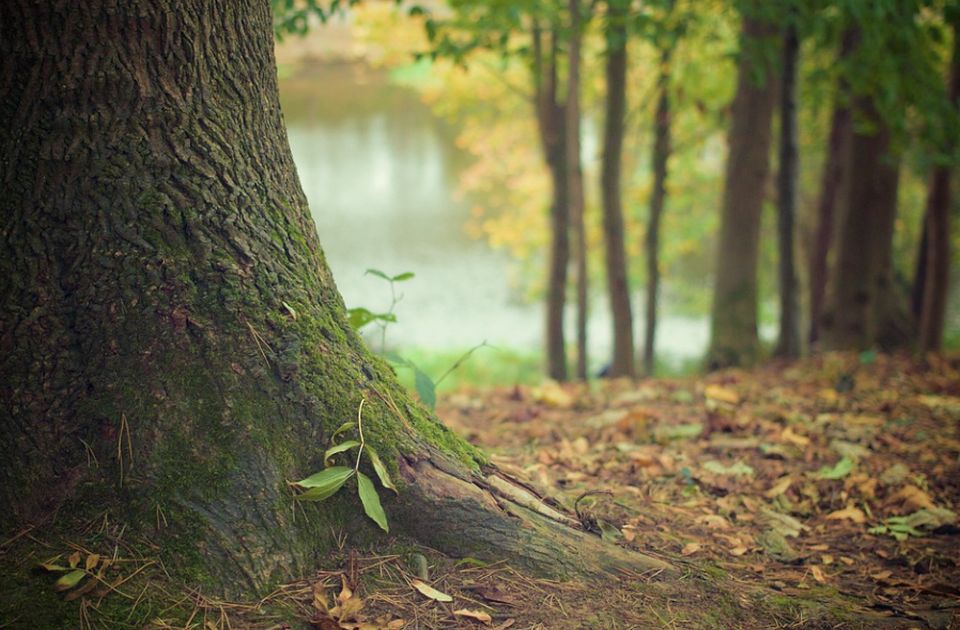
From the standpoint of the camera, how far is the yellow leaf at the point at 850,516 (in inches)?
119

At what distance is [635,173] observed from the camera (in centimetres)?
1653

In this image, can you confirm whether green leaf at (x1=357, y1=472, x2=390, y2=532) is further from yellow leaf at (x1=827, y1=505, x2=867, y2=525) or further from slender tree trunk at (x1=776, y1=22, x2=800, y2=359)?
slender tree trunk at (x1=776, y1=22, x2=800, y2=359)

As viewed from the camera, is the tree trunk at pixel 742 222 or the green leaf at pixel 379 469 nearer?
the green leaf at pixel 379 469

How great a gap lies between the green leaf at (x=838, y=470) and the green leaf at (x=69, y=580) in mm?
2697

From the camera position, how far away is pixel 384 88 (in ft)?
74.4

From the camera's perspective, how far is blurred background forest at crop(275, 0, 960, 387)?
5945mm

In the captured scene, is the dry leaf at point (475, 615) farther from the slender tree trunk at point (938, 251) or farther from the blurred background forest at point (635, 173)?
the slender tree trunk at point (938, 251)

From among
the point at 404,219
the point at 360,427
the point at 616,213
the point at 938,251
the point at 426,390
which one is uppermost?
the point at 360,427

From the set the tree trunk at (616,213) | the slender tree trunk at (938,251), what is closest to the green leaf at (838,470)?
the tree trunk at (616,213)

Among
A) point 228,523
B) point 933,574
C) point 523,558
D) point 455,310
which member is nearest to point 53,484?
point 228,523

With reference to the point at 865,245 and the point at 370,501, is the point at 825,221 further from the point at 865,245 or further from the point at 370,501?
the point at 370,501

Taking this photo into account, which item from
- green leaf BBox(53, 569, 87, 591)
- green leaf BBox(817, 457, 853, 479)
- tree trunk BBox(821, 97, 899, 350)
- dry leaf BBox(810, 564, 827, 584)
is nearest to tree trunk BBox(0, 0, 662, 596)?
green leaf BBox(53, 569, 87, 591)

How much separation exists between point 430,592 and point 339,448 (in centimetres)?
43

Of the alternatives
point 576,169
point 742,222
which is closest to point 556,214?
point 576,169
